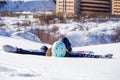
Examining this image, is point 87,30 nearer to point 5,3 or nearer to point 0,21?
point 0,21

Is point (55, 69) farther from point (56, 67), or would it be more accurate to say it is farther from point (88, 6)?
point (88, 6)

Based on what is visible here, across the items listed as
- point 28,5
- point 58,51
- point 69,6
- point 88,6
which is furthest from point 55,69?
point 28,5

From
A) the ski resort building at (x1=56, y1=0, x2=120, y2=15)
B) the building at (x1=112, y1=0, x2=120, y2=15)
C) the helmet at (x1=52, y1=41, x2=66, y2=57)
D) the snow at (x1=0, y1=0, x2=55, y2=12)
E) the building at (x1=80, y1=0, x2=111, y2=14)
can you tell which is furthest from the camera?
the snow at (x1=0, y1=0, x2=55, y2=12)

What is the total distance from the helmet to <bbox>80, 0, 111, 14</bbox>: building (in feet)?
38.0

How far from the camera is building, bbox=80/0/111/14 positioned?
16547 mm

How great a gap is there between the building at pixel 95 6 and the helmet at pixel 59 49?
456 inches

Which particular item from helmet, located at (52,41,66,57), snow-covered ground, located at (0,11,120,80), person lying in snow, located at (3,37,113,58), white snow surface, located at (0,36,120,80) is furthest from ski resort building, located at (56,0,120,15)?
white snow surface, located at (0,36,120,80)

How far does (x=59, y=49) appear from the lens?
4969mm

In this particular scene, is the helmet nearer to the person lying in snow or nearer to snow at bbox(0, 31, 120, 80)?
the person lying in snow

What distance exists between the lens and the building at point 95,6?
16.5 m

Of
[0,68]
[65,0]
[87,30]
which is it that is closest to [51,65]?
[0,68]

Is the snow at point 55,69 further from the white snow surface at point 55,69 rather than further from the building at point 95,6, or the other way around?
the building at point 95,6

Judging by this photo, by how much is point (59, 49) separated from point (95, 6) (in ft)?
39.4

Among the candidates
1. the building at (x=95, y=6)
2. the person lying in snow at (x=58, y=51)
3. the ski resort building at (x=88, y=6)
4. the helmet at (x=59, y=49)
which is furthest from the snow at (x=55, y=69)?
the building at (x=95, y=6)
